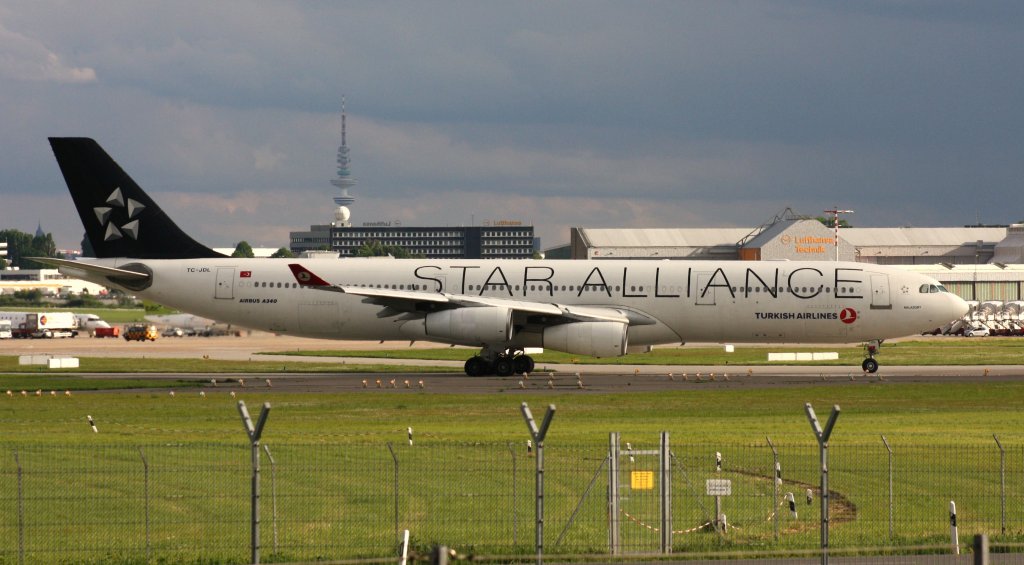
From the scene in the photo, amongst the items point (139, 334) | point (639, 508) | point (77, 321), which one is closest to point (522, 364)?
point (639, 508)

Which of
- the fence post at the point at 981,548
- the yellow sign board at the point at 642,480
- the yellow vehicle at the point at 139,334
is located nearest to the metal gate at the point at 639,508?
the yellow sign board at the point at 642,480

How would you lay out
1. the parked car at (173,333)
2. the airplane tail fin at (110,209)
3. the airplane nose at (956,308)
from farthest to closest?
1. the parked car at (173,333)
2. the airplane tail fin at (110,209)
3. the airplane nose at (956,308)

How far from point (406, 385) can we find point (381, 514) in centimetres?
2658

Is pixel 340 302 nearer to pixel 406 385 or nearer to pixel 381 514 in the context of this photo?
pixel 406 385

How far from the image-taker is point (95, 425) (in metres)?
32.8

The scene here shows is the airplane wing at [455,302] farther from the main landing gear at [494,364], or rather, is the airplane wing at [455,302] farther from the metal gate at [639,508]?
the metal gate at [639,508]

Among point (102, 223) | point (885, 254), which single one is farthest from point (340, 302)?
point (885, 254)

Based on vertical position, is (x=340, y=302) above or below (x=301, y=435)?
above

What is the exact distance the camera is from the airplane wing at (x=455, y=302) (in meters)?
48.7

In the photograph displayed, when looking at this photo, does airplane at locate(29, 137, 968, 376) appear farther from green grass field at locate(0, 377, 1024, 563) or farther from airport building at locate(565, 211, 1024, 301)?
airport building at locate(565, 211, 1024, 301)

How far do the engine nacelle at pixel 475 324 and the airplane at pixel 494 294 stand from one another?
0.05m

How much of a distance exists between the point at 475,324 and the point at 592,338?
14.8 feet

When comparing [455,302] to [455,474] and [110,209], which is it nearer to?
[110,209]

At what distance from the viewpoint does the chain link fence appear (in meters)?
18.0
